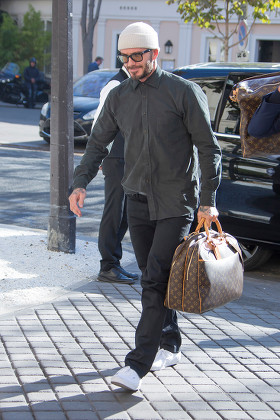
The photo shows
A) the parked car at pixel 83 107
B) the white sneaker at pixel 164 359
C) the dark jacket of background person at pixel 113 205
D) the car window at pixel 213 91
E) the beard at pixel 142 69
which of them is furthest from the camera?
the parked car at pixel 83 107

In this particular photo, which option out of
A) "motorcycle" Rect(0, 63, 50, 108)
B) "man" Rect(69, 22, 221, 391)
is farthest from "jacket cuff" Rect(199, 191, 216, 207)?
"motorcycle" Rect(0, 63, 50, 108)

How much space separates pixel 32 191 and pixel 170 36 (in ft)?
90.3

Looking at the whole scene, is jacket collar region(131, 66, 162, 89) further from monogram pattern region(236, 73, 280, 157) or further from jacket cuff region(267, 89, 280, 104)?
jacket cuff region(267, 89, 280, 104)

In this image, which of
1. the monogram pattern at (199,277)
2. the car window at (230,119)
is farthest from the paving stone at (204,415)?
the car window at (230,119)

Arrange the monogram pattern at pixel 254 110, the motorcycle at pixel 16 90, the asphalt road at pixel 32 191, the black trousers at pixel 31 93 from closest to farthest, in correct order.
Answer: the monogram pattern at pixel 254 110
the asphalt road at pixel 32 191
the black trousers at pixel 31 93
the motorcycle at pixel 16 90

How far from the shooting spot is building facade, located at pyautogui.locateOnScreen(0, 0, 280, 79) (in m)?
35.7

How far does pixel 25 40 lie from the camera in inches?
1513

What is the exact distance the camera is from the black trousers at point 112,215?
638 centimetres

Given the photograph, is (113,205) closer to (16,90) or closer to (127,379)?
(127,379)

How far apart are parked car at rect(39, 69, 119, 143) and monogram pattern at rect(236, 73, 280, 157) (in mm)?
12223

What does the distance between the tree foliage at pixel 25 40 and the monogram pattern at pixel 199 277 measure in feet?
114

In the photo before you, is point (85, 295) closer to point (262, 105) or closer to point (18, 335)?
point (18, 335)

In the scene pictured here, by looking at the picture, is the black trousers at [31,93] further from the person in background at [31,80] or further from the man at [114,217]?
the man at [114,217]

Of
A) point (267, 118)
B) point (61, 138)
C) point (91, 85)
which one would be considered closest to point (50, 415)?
point (267, 118)
